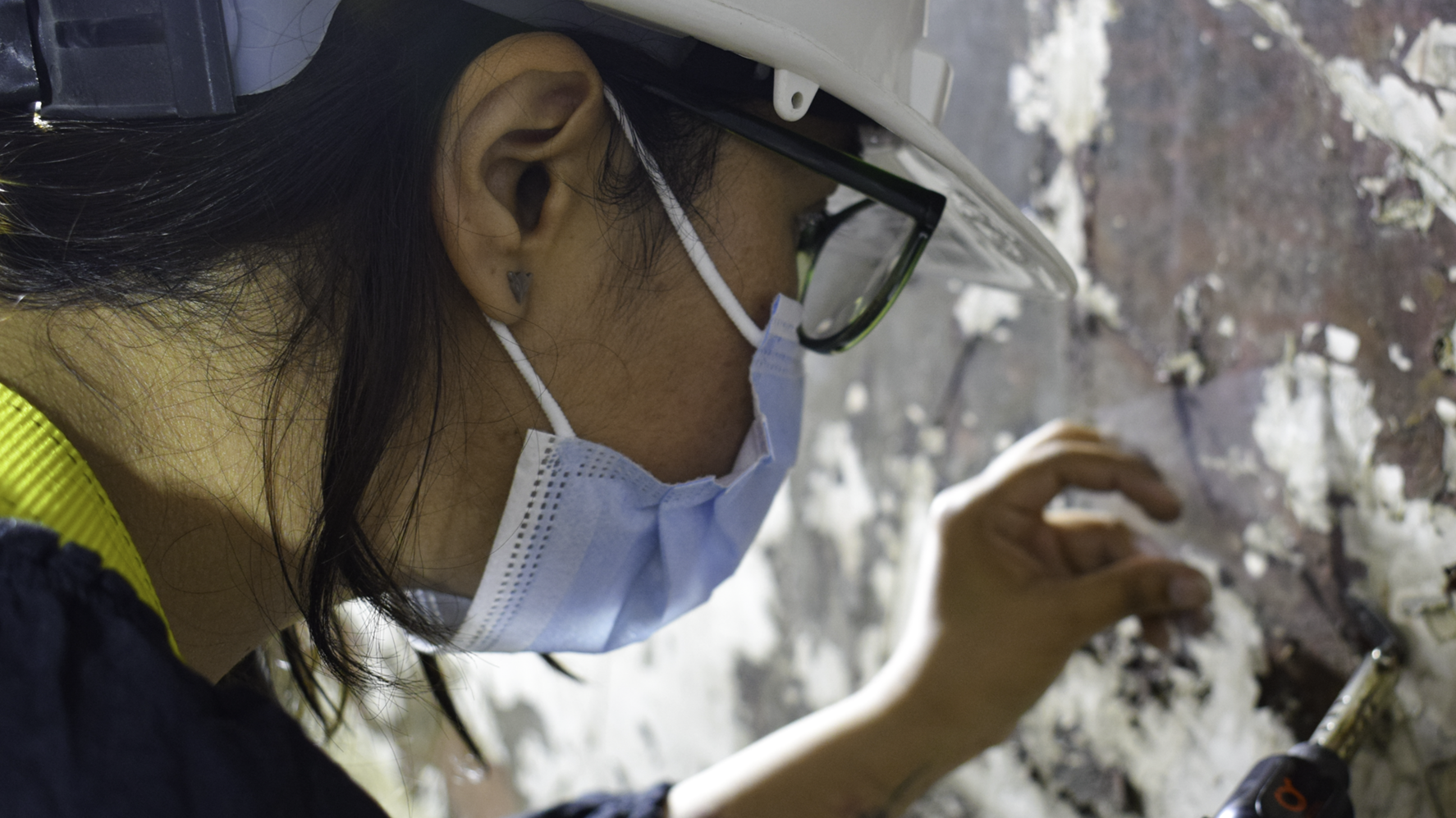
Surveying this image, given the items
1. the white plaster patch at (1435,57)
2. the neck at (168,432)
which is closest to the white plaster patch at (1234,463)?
the white plaster patch at (1435,57)

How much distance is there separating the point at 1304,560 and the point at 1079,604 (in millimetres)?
195

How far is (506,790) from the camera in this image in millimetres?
1606

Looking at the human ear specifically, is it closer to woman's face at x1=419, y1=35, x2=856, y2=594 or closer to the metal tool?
woman's face at x1=419, y1=35, x2=856, y2=594

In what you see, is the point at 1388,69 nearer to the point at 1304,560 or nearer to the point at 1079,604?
the point at 1304,560

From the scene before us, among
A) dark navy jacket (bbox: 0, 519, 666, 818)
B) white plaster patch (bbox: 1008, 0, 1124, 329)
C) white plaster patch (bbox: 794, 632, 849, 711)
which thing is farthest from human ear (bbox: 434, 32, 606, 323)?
white plaster patch (bbox: 794, 632, 849, 711)

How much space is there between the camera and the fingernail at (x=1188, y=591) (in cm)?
89

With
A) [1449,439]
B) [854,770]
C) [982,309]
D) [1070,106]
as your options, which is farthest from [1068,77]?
[854,770]

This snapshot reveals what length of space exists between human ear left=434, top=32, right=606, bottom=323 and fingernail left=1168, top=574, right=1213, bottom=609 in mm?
651

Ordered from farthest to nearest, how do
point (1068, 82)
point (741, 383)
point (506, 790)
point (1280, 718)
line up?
point (506, 790) → point (1068, 82) → point (1280, 718) → point (741, 383)

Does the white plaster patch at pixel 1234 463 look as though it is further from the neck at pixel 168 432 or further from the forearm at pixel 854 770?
the neck at pixel 168 432

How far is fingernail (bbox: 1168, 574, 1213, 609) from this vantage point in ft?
2.93

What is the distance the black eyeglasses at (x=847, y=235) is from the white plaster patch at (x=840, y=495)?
1.27 ft

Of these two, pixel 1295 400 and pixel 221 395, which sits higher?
pixel 221 395

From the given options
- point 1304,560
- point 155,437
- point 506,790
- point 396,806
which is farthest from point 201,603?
point 396,806
